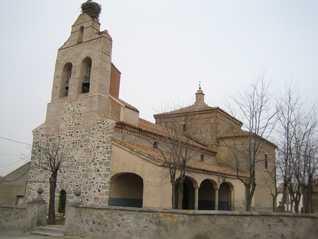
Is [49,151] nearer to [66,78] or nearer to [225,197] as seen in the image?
[66,78]

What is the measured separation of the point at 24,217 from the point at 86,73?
9951 mm

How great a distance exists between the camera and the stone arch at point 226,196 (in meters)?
25.3

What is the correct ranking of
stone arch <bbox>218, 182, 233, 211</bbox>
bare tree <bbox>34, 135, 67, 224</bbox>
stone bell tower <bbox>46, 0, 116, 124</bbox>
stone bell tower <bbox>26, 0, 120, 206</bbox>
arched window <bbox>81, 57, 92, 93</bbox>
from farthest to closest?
stone arch <bbox>218, 182, 233, 211</bbox> → arched window <bbox>81, 57, 92, 93</bbox> → bare tree <bbox>34, 135, 67, 224</bbox> → stone bell tower <bbox>46, 0, 116, 124</bbox> → stone bell tower <bbox>26, 0, 120, 206</bbox>

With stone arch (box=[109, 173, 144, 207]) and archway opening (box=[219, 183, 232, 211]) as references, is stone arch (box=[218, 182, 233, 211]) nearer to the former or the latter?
archway opening (box=[219, 183, 232, 211])

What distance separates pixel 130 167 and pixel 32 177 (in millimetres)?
8102

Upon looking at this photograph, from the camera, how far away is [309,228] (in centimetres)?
1547

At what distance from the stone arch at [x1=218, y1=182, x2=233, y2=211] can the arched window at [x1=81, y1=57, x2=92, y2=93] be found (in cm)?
1226

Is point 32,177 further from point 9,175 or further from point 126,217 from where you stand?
point 126,217

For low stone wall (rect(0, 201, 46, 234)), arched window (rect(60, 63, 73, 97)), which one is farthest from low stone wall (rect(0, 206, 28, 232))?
arched window (rect(60, 63, 73, 97))

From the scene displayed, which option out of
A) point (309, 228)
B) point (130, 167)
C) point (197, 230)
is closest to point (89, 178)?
point (130, 167)

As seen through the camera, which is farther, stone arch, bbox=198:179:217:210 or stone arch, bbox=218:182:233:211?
stone arch, bbox=198:179:217:210

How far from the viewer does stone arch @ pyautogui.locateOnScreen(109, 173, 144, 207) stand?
19391 mm

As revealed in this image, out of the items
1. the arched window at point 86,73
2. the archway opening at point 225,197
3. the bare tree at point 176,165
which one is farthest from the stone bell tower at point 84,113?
the archway opening at point 225,197

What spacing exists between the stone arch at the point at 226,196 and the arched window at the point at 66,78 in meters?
13.4
